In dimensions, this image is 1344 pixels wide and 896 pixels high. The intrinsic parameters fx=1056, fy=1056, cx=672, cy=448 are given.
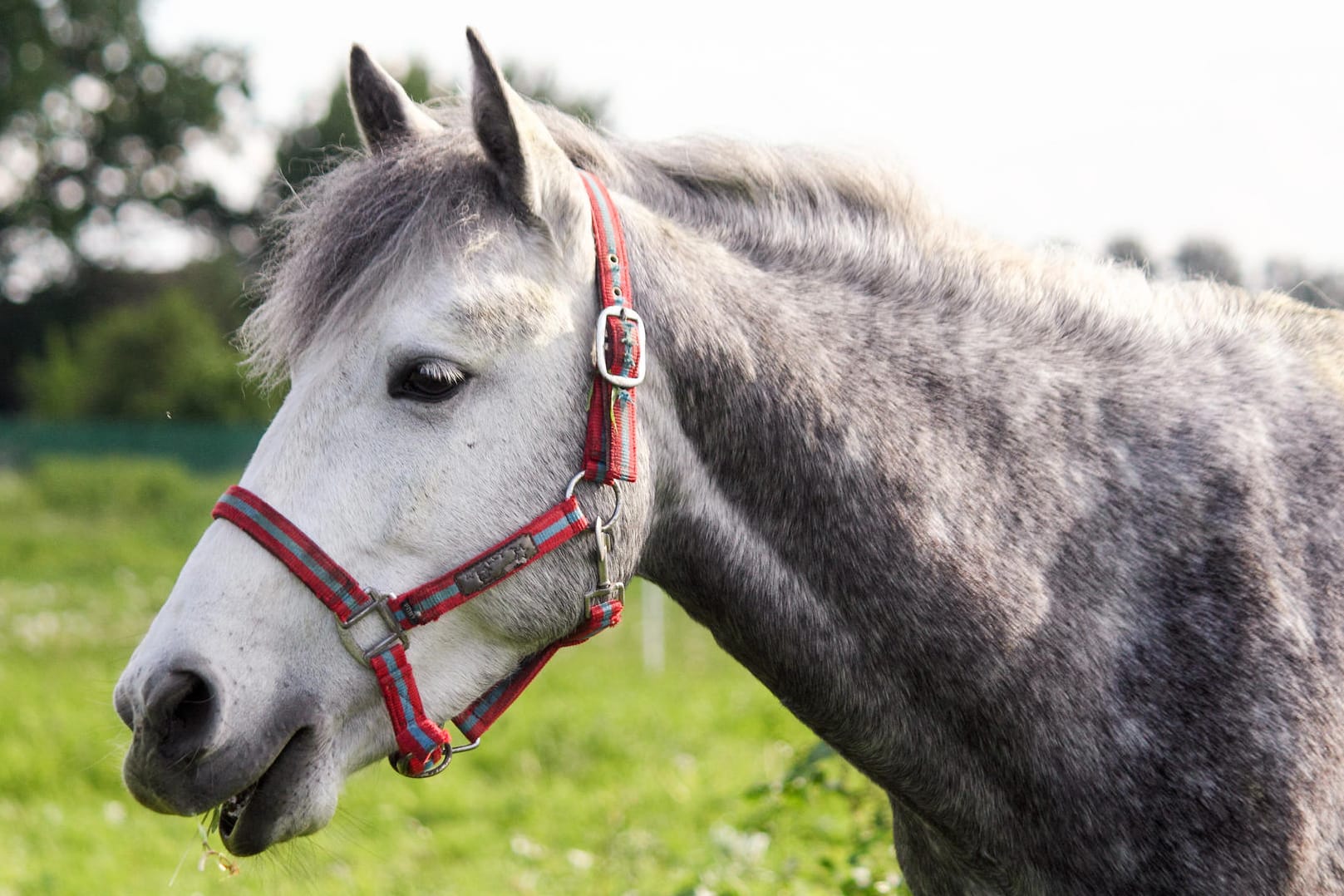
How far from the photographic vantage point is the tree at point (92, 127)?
3631cm

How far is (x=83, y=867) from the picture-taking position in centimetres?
479

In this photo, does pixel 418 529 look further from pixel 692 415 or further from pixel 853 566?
pixel 853 566

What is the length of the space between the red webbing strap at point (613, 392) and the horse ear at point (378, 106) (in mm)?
544

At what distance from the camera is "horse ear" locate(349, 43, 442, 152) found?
2.31m

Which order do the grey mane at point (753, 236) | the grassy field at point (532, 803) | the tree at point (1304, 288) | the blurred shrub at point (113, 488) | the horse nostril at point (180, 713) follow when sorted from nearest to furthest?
the horse nostril at point (180, 713)
the grey mane at point (753, 236)
the tree at point (1304, 288)
the grassy field at point (532, 803)
the blurred shrub at point (113, 488)

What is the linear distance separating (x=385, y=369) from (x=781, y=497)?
81 cm

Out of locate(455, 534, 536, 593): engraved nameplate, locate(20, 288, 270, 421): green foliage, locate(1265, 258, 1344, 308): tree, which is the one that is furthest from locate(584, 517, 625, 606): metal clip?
locate(20, 288, 270, 421): green foliage

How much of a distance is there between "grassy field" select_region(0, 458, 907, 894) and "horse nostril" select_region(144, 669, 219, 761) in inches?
10.7

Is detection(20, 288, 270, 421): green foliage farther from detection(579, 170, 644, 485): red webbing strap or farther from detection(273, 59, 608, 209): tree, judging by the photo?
detection(579, 170, 644, 485): red webbing strap

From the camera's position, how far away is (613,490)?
203cm

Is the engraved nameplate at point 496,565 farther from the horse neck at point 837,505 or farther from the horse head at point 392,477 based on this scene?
the horse neck at point 837,505

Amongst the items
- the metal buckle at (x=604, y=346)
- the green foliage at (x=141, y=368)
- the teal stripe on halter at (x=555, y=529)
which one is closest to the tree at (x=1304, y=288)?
the metal buckle at (x=604, y=346)

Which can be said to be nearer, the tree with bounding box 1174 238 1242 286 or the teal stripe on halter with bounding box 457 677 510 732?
the teal stripe on halter with bounding box 457 677 510 732

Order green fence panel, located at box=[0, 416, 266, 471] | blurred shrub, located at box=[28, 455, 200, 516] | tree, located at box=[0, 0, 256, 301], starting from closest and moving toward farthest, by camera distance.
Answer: blurred shrub, located at box=[28, 455, 200, 516] → green fence panel, located at box=[0, 416, 266, 471] → tree, located at box=[0, 0, 256, 301]
